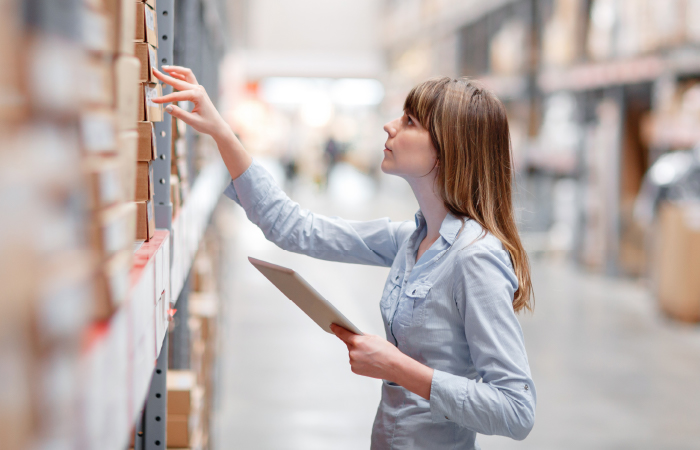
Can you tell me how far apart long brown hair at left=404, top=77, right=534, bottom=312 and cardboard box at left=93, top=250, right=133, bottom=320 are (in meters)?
0.91

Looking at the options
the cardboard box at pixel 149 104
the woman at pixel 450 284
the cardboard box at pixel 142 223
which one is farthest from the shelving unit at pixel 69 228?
the woman at pixel 450 284

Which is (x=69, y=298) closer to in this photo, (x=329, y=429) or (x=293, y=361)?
(x=329, y=429)

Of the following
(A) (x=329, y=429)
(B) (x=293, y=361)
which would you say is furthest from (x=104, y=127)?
(B) (x=293, y=361)

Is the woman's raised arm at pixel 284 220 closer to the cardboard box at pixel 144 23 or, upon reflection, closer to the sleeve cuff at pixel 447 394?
the cardboard box at pixel 144 23

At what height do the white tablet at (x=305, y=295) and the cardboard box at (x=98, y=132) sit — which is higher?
the cardboard box at (x=98, y=132)

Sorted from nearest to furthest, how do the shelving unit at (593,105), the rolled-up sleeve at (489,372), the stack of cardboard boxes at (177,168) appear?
the rolled-up sleeve at (489,372)
the stack of cardboard boxes at (177,168)
the shelving unit at (593,105)

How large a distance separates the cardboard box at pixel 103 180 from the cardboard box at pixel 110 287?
5cm

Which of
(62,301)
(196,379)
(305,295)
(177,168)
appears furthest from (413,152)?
(196,379)

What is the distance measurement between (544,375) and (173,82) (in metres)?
3.80

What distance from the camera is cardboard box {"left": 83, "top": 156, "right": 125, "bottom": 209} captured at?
21.9 inches

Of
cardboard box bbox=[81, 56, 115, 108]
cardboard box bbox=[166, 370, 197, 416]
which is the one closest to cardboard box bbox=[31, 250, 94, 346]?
cardboard box bbox=[81, 56, 115, 108]

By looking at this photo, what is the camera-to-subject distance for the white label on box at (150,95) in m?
1.21

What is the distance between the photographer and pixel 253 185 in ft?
5.42

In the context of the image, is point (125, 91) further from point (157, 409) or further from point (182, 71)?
point (157, 409)
